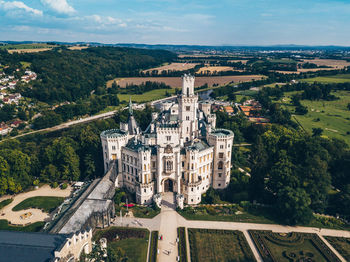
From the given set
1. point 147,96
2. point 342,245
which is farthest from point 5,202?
point 147,96

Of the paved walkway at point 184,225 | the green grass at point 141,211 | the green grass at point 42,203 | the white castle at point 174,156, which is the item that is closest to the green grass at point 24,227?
the green grass at point 42,203

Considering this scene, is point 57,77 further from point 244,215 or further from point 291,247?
point 291,247

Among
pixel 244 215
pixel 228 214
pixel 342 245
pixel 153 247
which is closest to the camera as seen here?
pixel 153 247

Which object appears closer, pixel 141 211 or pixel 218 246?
pixel 218 246

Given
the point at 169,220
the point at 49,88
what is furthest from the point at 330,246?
the point at 49,88

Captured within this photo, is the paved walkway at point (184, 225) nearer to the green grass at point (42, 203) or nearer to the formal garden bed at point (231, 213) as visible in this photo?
the formal garden bed at point (231, 213)
